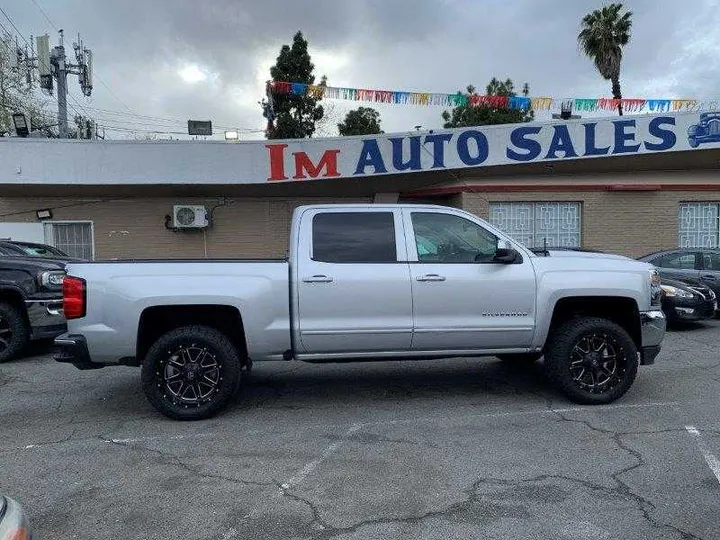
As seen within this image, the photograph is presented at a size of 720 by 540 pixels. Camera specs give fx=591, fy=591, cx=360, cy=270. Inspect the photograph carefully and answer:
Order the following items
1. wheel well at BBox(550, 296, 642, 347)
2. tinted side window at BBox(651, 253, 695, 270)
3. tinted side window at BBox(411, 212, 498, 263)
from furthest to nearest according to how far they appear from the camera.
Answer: tinted side window at BBox(651, 253, 695, 270) → wheel well at BBox(550, 296, 642, 347) → tinted side window at BBox(411, 212, 498, 263)

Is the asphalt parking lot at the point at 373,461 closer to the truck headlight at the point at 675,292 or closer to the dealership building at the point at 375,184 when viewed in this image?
the truck headlight at the point at 675,292

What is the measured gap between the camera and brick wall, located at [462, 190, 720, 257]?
14.6 metres

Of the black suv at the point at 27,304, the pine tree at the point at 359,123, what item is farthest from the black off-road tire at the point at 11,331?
the pine tree at the point at 359,123

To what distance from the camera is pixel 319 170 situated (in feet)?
46.4

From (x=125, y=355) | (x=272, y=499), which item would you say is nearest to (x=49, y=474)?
(x=125, y=355)

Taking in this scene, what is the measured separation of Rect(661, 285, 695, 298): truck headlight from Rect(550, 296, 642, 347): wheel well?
4672 mm

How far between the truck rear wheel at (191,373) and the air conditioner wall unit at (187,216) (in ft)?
33.7

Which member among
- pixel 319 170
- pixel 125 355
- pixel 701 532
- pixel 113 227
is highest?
pixel 319 170

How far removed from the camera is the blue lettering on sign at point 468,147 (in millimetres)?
13844

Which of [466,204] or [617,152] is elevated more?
[617,152]

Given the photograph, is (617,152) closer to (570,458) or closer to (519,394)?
(519,394)

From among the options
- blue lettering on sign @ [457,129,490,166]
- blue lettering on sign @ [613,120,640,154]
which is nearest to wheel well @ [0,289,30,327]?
blue lettering on sign @ [457,129,490,166]

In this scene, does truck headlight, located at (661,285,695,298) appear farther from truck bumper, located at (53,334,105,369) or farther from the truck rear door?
truck bumper, located at (53,334,105,369)

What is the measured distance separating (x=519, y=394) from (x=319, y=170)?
30.5 ft
